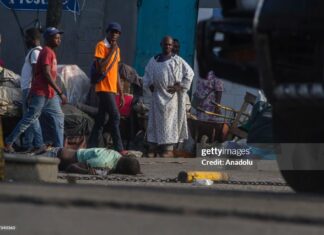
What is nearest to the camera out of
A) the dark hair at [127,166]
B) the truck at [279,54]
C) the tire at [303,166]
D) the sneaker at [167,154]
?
the truck at [279,54]

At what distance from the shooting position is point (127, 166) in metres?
9.21

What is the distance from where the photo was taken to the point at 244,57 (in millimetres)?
4750

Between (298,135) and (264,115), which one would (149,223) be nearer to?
(298,135)

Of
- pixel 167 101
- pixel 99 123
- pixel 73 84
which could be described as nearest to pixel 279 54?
pixel 99 123

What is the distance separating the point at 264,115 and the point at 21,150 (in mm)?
2793

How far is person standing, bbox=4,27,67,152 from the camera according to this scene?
1030cm

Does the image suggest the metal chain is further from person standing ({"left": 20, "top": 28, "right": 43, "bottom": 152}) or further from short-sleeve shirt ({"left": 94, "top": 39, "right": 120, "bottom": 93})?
short-sleeve shirt ({"left": 94, "top": 39, "right": 120, "bottom": 93})

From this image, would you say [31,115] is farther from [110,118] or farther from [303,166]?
[303,166]

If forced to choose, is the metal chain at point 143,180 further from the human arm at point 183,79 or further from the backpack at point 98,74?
the human arm at point 183,79

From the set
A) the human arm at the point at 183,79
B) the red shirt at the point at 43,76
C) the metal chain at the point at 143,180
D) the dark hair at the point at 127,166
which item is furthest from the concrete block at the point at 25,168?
the human arm at the point at 183,79

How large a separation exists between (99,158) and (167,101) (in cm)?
326

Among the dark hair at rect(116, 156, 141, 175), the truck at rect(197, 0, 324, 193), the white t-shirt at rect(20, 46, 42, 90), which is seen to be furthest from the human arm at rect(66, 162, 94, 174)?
the truck at rect(197, 0, 324, 193)

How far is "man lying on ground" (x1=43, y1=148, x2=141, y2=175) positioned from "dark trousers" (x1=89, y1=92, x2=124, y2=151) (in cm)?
191

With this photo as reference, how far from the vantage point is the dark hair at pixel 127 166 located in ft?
30.1
